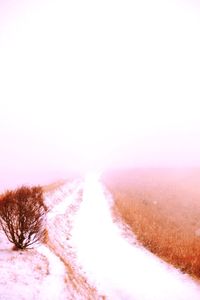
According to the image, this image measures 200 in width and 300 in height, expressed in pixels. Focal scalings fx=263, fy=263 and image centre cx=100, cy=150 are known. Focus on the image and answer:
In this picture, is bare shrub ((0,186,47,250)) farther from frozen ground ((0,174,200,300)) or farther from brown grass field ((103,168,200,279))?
brown grass field ((103,168,200,279))

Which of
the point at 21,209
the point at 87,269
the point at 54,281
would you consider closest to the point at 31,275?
the point at 54,281

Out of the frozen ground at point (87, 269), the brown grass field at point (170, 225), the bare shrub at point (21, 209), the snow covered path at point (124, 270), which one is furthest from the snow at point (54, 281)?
the brown grass field at point (170, 225)

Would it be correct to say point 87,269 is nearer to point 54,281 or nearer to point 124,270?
point 124,270

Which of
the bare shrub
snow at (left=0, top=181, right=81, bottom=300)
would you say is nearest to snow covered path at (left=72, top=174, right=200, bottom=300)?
snow at (left=0, top=181, right=81, bottom=300)

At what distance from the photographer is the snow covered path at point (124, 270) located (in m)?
11.0

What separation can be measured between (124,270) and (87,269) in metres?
1.84

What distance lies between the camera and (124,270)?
13.0 meters

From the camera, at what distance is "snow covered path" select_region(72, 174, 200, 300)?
11000 mm

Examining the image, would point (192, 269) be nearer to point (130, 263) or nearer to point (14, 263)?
point (130, 263)

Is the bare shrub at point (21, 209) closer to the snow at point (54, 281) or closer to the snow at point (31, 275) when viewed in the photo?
the snow at point (31, 275)

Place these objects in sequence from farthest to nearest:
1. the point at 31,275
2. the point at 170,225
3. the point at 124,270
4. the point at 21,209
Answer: the point at 170,225
the point at 124,270
the point at 21,209
the point at 31,275

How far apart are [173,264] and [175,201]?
23166 millimetres

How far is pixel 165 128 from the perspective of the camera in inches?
5512

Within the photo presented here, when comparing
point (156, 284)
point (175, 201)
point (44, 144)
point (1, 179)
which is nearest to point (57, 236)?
point (156, 284)
